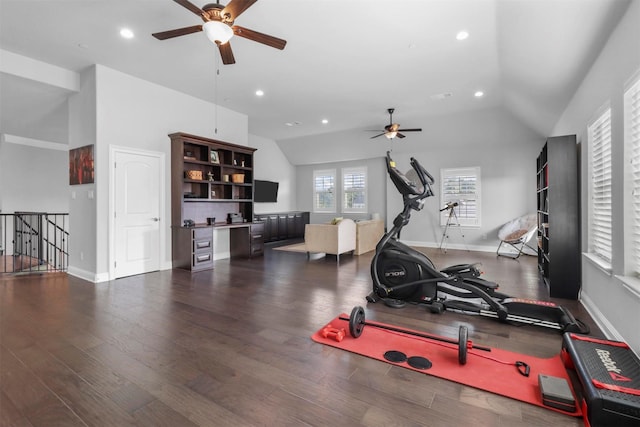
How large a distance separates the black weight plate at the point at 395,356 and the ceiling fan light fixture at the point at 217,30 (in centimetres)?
304

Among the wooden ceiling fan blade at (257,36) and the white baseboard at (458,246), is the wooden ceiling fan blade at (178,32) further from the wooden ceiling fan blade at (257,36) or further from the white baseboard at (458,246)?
the white baseboard at (458,246)

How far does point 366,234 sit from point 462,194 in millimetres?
2931

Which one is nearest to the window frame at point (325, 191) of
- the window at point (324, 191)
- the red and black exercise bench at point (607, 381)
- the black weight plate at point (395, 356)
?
the window at point (324, 191)

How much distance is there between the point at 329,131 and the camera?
28.3 ft

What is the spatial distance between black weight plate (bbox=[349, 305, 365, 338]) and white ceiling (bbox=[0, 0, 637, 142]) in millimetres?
3038

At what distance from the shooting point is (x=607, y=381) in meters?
1.60

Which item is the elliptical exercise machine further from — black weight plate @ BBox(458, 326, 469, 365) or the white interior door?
the white interior door

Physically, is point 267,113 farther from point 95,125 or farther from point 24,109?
point 24,109

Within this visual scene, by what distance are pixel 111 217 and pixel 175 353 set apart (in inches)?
Answer: 129

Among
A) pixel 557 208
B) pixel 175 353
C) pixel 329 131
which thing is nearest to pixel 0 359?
pixel 175 353

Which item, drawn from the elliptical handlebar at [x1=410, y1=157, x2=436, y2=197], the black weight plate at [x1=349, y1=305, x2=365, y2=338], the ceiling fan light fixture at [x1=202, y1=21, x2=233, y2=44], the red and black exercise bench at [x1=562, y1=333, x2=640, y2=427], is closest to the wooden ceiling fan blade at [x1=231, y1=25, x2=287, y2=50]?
the ceiling fan light fixture at [x1=202, y1=21, x2=233, y2=44]

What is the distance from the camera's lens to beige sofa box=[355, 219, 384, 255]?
22.6 feet

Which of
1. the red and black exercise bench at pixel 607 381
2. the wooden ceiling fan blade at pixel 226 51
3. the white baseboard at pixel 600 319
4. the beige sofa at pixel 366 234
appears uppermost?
the wooden ceiling fan blade at pixel 226 51

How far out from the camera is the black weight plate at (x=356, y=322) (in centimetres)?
249
